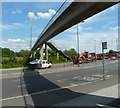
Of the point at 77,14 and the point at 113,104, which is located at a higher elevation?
the point at 77,14

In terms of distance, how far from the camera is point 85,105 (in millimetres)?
6836

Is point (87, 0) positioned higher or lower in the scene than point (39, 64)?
higher

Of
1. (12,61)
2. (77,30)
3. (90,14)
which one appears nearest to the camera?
(90,14)

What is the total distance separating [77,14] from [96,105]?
306 inches

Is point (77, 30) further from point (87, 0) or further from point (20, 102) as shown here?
point (20, 102)

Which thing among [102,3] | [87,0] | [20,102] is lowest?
Result: [20,102]

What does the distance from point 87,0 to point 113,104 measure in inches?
280

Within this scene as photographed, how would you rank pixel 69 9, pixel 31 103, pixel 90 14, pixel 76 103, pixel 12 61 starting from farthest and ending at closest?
1. pixel 12 61
2. pixel 69 9
3. pixel 90 14
4. pixel 31 103
5. pixel 76 103

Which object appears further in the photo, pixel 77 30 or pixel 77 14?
pixel 77 30

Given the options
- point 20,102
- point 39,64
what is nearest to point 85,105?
point 20,102

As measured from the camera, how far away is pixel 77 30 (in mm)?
34875

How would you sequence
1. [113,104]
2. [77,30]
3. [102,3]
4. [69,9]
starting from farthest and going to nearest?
[77,30] → [69,9] → [102,3] → [113,104]

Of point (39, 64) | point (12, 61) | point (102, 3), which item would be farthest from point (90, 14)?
point (12, 61)

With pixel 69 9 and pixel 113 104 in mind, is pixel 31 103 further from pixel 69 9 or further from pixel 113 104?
pixel 69 9
